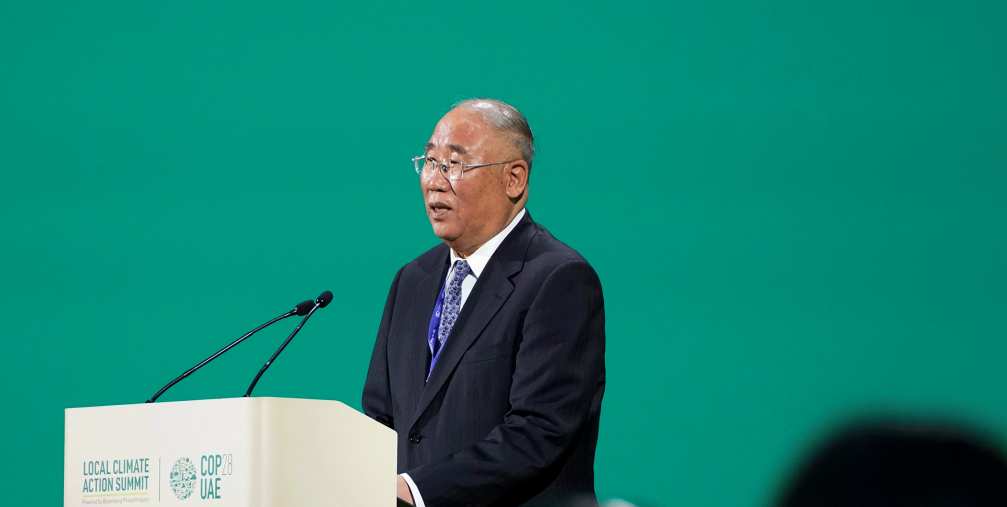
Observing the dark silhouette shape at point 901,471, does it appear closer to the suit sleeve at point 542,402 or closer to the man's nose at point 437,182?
the suit sleeve at point 542,402

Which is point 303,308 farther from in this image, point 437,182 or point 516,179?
point 516,179

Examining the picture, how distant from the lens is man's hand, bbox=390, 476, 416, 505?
7.15 ft

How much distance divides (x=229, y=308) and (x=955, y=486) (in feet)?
8.27

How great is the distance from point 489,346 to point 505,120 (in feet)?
2.07

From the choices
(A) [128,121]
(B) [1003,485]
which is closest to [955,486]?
(B) [1003,485]

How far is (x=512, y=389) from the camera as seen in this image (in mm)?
2387

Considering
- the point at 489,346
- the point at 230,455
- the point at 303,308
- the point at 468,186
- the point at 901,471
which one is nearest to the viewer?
the point at 230,455

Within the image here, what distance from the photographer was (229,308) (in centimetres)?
374

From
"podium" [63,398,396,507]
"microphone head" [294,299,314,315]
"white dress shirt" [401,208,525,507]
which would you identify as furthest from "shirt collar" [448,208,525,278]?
"podium" [63,398,396,507]

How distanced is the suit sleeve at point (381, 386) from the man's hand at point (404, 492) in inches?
18.5

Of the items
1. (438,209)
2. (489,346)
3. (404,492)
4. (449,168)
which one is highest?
(449,168)

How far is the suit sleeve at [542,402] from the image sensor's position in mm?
2268

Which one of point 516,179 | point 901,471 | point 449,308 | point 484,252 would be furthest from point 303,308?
point 901,471

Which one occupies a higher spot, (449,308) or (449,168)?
(449,168)
